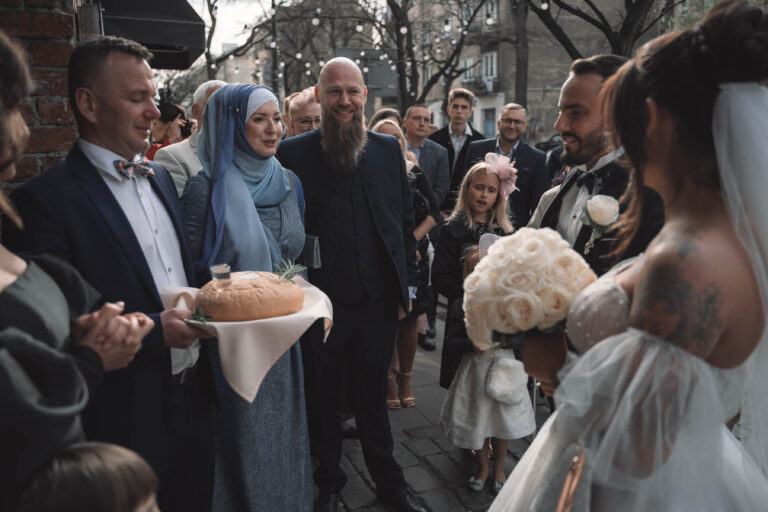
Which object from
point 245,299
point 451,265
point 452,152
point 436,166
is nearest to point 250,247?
point 245,299

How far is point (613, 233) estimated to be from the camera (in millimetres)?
2648

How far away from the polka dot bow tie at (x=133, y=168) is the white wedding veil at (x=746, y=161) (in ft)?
7.05

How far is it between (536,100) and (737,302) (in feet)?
105

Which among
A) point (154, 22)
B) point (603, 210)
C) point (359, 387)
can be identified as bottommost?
point (359, 387)

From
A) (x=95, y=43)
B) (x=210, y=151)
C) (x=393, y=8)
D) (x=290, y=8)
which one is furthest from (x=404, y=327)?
(x=290, y=8)

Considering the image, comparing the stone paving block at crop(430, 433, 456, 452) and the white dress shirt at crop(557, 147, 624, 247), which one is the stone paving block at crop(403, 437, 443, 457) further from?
the white dress shirt at crop(557, 147, 624, 247)

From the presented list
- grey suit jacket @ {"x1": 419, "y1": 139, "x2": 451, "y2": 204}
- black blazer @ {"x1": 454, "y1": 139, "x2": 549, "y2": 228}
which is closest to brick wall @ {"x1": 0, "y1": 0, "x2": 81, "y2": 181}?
black blazer @ {"x1": 454, "y1": 139, "x2": 549, "y2": 228}

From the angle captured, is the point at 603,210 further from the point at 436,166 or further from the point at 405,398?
the point at 436,166

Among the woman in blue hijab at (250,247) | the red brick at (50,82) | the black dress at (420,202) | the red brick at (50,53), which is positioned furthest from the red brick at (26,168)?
the black dress at (420,202)

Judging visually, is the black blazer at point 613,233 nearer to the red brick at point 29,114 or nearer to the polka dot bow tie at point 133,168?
the polka dot bow tie at point 133,168

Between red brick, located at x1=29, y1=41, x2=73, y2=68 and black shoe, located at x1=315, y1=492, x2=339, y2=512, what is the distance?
2.73 meters

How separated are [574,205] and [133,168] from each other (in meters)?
2.29

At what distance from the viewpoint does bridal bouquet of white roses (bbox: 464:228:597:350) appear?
1582 millimetres

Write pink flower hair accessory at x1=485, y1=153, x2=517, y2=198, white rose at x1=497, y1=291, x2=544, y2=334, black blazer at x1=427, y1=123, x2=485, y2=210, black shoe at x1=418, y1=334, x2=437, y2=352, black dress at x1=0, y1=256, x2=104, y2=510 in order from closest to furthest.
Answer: black dress at x1=0, y1=256, x2=104, y2=510 → white rose at x1=497, y1=291, x2=544, y2=334 → pink flower hair accessory at x1=485, y1=153, x2=517, y2=198 → black shoe at x1=418, y1=334, x2=437, y2=352 → black blazer at x1=427, y1=123, x2=485, y2=210
